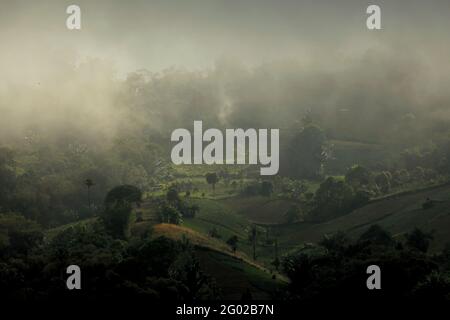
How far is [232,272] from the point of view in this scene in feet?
573

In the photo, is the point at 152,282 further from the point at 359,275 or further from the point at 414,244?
the point at 414,244

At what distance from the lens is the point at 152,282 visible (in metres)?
140

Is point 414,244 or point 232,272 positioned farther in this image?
point 414,244

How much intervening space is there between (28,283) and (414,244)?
342ft

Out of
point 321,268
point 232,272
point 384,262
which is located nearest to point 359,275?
point 384,262
